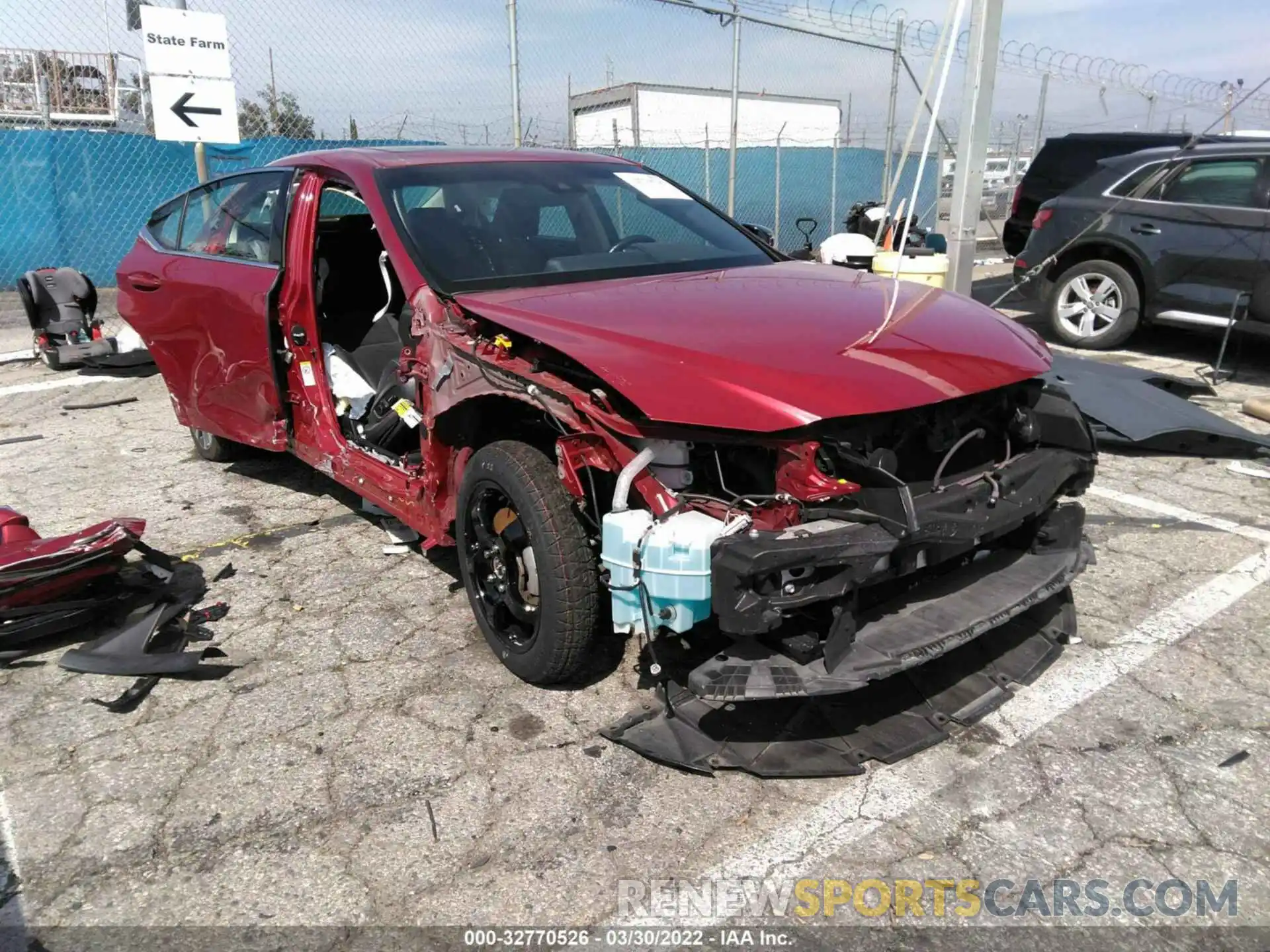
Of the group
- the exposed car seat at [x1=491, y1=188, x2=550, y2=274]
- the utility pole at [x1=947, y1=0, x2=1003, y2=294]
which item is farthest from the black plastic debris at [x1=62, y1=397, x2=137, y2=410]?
the utility pole at [x1=947, y1=0, x2=1003, y2=294]

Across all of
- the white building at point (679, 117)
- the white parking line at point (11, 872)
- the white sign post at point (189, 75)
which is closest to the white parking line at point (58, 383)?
the white sign post at point (189, 75)

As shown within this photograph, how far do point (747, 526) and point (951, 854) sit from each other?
98cm

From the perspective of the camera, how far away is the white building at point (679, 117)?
48.1 ft

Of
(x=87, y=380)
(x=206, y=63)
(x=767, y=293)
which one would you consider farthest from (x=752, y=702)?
(x=206, y=63)

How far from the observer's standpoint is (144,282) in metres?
5.00

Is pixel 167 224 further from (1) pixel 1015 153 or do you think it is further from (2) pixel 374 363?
(1) pixel 1015 153

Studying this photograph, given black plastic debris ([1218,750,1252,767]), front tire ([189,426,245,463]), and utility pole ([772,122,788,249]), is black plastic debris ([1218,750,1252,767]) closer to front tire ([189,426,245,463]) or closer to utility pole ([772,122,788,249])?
front tire ([189,426,245,463])

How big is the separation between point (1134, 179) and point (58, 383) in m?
9.20

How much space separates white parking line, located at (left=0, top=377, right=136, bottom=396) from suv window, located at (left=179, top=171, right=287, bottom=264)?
3453 mm

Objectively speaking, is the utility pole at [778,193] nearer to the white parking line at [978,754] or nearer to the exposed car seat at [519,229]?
the exposed car seat at [519,229]

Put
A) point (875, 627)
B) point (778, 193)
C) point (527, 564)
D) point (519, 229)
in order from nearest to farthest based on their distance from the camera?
point (875, 627)
point (527, 564)
point (519, 229)
point (778, 193)

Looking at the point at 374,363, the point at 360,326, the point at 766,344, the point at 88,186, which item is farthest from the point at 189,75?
the point at 766,344

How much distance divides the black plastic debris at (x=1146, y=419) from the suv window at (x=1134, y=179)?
9.04 ft

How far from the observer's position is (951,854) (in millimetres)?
2354
